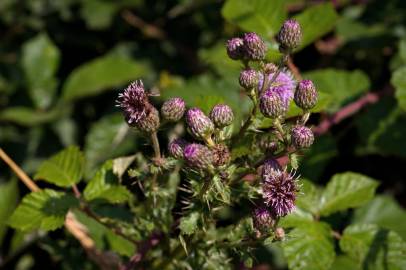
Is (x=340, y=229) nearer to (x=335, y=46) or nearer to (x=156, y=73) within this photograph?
(x=335, y=46)

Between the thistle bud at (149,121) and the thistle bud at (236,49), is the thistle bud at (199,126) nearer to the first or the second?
the thistle bud at (149,121)

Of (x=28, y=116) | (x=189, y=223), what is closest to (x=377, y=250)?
(x=189, y=223)

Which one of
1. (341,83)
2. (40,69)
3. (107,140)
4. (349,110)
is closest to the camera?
(349,110)

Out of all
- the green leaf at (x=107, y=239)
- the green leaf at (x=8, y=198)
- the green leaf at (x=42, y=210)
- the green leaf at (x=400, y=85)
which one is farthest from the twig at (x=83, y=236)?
the green leaf at (x=400, y=85)

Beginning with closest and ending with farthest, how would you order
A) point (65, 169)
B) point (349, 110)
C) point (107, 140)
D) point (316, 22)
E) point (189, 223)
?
point (189, 223) → point (65, 169) → point (316, 22) → point (349, 110) → point (107, 140)

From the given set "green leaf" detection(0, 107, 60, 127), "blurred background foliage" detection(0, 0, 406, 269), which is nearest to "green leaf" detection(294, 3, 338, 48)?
"blurred background foliage" detection(0, 0, 406, 269)

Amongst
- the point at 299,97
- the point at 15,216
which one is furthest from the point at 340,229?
the point at 15,216

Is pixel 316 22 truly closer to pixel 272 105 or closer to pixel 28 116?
pixel 272 105
